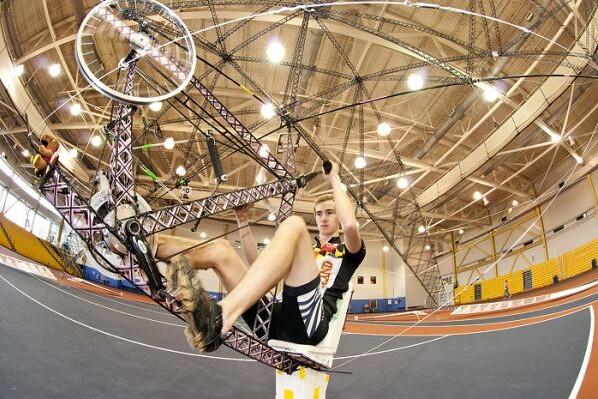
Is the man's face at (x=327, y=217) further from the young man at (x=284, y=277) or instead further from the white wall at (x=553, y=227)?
the white wall at (x=553, y=227)

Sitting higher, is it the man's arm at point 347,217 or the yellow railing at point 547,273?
the yellow railing at point 547,273

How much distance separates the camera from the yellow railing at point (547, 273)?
44.1 feet

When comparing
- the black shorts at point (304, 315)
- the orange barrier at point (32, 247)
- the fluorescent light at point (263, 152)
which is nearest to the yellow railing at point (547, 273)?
the fluorescent light at point (263, 152)

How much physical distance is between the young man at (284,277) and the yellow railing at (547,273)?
29.7ft

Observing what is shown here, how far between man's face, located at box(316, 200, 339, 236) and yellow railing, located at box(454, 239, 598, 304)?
892 centimetres

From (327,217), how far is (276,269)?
940 millimetres

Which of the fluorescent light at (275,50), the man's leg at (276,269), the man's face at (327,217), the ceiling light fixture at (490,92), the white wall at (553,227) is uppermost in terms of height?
the fluorescent light at (275,50)

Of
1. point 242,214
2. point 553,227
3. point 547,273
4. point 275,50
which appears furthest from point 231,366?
point 553,227

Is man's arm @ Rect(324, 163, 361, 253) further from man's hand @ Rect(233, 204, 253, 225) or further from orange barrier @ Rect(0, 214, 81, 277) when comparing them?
orange barrier @ Rect(0, 214, 81, 277)

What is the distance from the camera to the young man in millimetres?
1632

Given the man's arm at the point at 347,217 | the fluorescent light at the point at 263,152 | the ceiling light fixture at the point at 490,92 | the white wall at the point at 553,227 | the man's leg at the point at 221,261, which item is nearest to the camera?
the man's arm at the point at 347,217

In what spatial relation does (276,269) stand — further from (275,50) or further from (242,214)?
(275,50)

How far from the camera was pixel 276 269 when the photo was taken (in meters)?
1.87

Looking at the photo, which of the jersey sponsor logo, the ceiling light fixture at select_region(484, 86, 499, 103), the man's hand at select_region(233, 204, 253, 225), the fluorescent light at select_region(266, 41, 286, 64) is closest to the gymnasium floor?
the jersey sponsor logo
